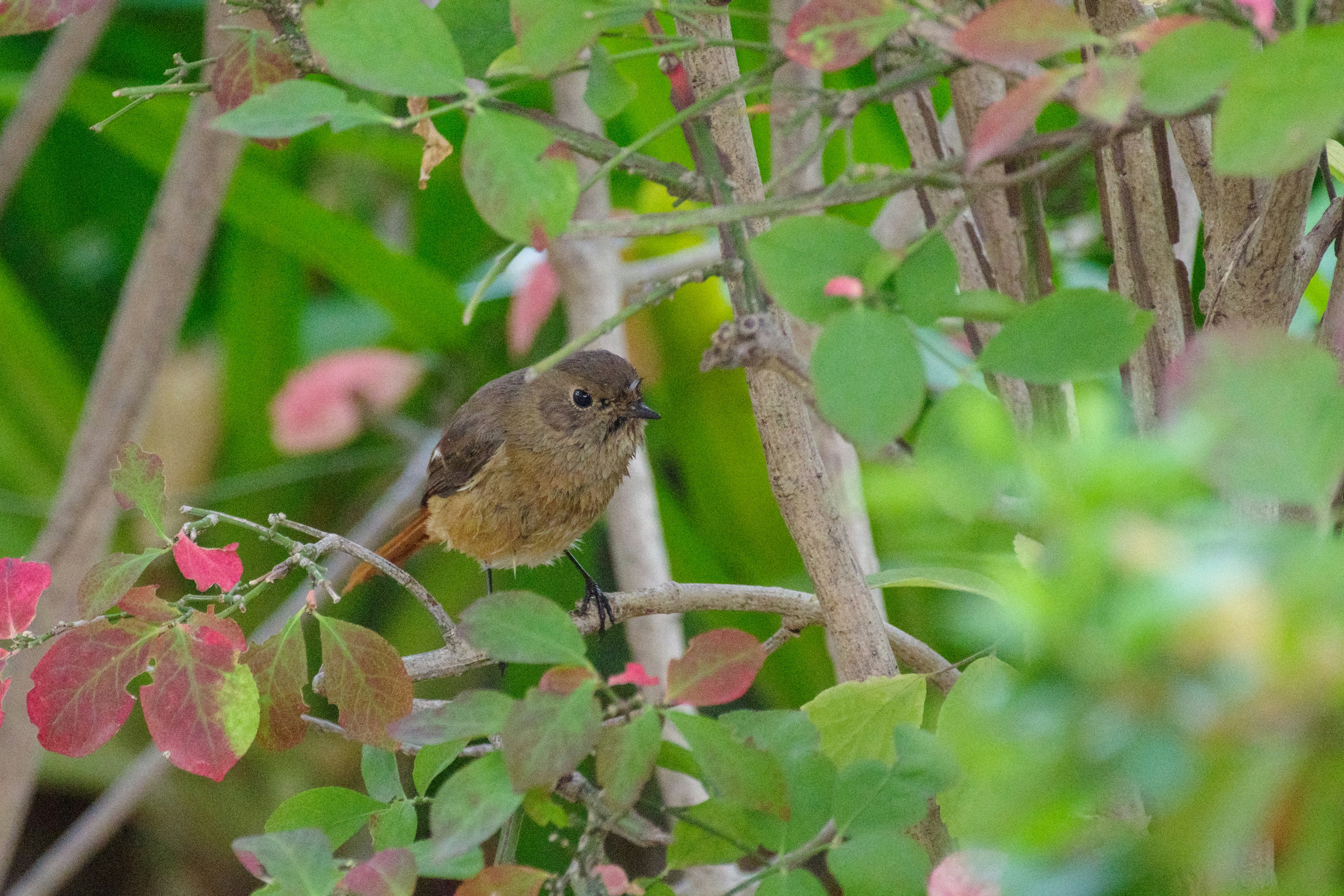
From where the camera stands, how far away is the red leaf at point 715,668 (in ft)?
2.18

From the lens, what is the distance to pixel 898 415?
523mm

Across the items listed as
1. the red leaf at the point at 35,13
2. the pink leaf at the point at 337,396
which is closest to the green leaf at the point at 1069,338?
the red leaf at the point at 35,13

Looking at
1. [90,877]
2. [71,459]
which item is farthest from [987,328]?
[90,877]

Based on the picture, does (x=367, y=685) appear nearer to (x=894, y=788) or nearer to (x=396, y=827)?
(x=396, y=827)

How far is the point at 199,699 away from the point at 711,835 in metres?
0.32

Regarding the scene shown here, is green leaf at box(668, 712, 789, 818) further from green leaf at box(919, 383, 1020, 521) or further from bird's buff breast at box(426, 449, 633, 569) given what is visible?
bird's buff breast at box(426, 449, 633, 569)

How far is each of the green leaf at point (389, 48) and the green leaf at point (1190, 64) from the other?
0.31m

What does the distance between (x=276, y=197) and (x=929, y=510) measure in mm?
2335

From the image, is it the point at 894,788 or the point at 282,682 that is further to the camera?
the point at 282,682

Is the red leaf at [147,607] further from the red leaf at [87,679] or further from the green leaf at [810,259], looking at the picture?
the green leaf at [810,259]

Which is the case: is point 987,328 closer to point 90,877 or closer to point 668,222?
point 668,222

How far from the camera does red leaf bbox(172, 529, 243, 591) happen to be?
2.72ft

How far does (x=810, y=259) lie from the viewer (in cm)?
57

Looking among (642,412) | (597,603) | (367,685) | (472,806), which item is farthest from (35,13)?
(642,412)
